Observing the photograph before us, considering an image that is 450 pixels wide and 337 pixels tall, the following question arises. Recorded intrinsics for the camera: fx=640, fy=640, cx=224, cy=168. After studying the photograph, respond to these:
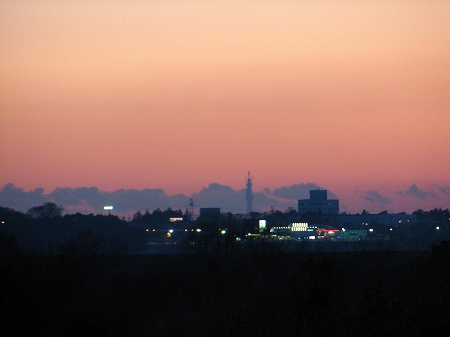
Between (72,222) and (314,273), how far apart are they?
70.4 metres

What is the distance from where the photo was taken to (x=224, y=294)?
2939 centimetres

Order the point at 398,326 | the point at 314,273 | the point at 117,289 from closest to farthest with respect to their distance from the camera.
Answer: the point at 398,326 < the point at 314,273 < the point at 117,289

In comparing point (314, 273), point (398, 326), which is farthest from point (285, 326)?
point (398, 326)

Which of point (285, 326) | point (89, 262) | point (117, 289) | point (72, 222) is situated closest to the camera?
point (285, 326)

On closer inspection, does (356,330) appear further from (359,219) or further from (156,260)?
(359,219)

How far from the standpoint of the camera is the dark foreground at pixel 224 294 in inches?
737

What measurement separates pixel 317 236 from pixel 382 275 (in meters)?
81.2

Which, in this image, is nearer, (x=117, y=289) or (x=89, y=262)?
(x=117, y=289)

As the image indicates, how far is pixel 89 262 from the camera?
3247 cm

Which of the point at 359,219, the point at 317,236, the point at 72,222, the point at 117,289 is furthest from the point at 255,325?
the point at 359,219

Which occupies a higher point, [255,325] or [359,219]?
[359,219]

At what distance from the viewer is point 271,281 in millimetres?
30047

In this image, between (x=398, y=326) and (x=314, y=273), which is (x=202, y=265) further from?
(x=398, y=326)

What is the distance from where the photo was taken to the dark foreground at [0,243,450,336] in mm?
18719
